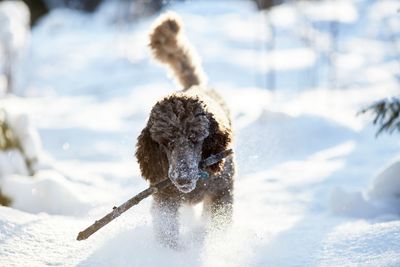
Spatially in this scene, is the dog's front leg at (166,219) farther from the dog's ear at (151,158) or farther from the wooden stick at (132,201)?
the wooden stick at (132,201)

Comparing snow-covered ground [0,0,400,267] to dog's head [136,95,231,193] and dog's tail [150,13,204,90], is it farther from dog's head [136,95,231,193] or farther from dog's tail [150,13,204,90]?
dog's head [136,95,231,193]

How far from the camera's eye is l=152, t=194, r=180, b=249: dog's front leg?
13.1 feet

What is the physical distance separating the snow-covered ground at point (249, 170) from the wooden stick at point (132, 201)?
0.21m

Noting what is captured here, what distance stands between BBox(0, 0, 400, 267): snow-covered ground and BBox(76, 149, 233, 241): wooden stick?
21cm

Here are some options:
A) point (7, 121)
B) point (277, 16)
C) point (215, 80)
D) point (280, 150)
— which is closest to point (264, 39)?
point (277, 16)

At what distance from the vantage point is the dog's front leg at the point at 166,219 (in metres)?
3.98

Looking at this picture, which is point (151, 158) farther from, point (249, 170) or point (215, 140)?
point (249, 170)

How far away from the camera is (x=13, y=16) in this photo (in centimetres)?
1722

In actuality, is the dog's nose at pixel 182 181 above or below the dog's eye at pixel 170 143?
below

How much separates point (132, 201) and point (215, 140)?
0.80 metres

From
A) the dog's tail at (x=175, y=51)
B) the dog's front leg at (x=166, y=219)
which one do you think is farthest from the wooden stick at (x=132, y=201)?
the dog's tail at (x=175, y=51)

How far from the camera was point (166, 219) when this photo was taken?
13.6 ft

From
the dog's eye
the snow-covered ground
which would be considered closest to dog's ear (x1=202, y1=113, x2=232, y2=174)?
the dog's eye

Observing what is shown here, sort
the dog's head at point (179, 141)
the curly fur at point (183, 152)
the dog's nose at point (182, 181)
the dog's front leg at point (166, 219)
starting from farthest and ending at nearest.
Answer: the dog's front leg at point (166, 219) < the curly fur at point (183, 152) < the dog's head at point (179, 141) < the dog's nose at point (182, 181)
